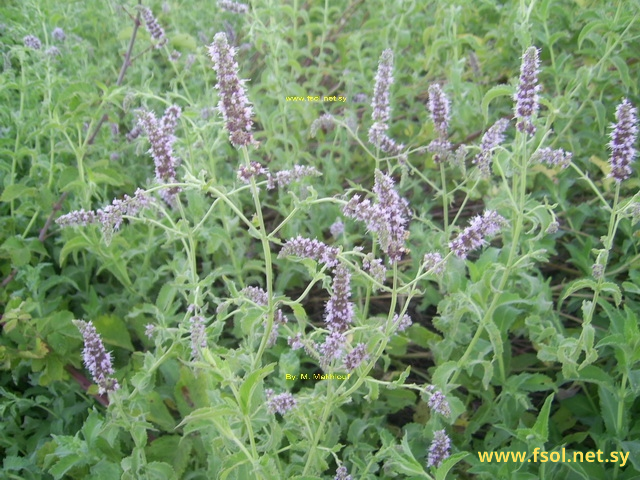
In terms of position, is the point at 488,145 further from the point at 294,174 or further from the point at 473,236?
the point at 294,174

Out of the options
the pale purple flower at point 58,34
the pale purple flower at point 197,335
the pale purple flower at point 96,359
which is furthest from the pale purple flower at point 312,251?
the pale purple flower at point 58,34

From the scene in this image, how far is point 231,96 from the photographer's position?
1700mm

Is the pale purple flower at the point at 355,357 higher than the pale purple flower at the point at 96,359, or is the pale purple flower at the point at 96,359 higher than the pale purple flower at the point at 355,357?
the pale purple flower at the point at 355,357

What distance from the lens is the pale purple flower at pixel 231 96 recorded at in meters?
1.68

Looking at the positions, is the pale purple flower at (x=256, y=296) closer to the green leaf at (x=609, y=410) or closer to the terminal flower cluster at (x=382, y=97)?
the terminal flower cluster at (x=382, y=97)

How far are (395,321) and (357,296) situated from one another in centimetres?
106

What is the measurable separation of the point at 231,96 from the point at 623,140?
4.32 ft

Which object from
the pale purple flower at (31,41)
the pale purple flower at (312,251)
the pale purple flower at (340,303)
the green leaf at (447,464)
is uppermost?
the pale purple flower at (31,41)

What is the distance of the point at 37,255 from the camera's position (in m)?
3.22

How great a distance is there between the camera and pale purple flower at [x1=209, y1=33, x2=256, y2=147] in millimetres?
1679

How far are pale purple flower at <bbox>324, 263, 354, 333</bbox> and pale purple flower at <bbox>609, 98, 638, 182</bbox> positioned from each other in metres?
1.00

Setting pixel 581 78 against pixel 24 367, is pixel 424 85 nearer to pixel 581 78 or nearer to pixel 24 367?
pixel 581 78

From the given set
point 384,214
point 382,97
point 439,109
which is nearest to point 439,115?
point 439,109

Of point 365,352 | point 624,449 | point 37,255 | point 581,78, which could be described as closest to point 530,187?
point 581,78
